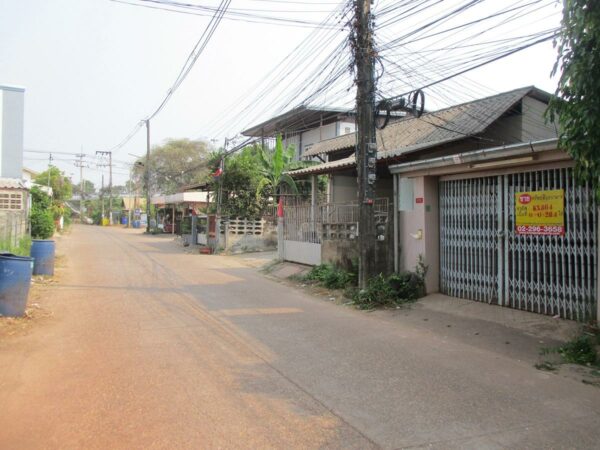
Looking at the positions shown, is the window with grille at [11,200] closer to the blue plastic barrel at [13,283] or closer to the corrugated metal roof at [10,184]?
the corrugated metal roof at [10,184]

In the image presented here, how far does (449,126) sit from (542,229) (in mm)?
6915

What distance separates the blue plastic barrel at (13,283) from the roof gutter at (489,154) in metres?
7.37

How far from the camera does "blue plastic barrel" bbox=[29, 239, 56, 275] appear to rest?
12953 mm

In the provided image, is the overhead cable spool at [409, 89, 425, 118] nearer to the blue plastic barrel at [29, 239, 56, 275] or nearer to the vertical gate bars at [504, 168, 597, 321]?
the vertical gate bars at [504, 168, 597, 321]

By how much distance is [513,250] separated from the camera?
27.3 feet

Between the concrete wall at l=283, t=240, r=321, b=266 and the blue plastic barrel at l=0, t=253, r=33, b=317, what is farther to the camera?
the concrete wall at l=283, t=240, r=321, b=266

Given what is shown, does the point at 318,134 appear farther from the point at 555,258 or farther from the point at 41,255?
the point at 555,258

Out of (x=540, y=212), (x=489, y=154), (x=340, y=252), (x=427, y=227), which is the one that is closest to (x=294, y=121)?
(x=340, y=252)

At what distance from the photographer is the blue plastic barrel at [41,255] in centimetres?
1295

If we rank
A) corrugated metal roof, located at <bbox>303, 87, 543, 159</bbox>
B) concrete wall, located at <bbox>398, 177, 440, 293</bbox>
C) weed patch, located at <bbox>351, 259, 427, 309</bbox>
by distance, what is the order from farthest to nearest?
corrugated metal roof, located at <bbox>303, 87, 543, 159</bbox> → concrete wall, located at <bbox>398, 177, 440, 293</bbox> → weed patch, located at <bbox>351, 259, 427, 309</bbox>

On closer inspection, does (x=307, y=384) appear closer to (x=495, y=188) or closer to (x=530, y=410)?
(x=530, y=410)

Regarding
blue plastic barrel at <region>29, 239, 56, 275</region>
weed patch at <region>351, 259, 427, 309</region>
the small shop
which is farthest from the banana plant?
weed patch at <region>351, 259, 427, 309</region>

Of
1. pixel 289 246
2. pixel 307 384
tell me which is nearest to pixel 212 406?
pixel 307 384

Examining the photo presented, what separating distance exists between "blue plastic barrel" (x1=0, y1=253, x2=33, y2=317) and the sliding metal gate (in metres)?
7.76
